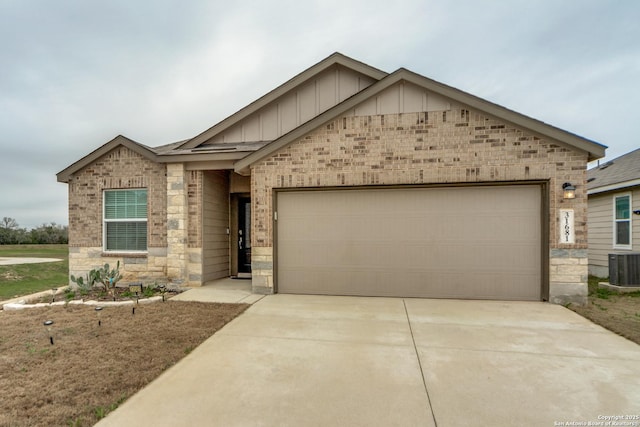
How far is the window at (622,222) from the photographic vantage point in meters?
9.22

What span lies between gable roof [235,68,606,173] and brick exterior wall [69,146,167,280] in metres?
2.67

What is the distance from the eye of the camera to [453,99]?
19.9ft

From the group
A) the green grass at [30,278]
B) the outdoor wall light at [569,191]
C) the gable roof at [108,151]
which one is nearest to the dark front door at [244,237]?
the gable roof at [108,151]

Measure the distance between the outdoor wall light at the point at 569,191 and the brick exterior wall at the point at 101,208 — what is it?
898 centimetres

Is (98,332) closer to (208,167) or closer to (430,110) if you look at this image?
(208,167)

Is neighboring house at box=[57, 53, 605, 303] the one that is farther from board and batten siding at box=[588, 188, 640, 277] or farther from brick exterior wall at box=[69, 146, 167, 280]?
board and batten siding at box=[588, 188, 640, 277]

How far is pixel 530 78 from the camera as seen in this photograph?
1834cm

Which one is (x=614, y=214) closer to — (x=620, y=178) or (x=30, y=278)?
(x=620, y=178)

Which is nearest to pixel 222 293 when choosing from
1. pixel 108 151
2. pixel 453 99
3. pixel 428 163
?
pixel 108 151

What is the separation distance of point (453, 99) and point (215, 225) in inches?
262

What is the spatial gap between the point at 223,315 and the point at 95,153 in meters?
6.06

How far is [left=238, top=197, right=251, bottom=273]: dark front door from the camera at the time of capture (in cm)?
906

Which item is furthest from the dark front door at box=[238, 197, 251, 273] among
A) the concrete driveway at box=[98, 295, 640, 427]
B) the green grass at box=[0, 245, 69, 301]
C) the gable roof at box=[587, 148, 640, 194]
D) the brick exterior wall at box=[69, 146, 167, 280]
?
the gable roof at box=[587, 148, 640, 194]

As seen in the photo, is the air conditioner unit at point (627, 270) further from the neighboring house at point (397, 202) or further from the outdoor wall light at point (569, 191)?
the outdoor wall light at point (569, 191)
